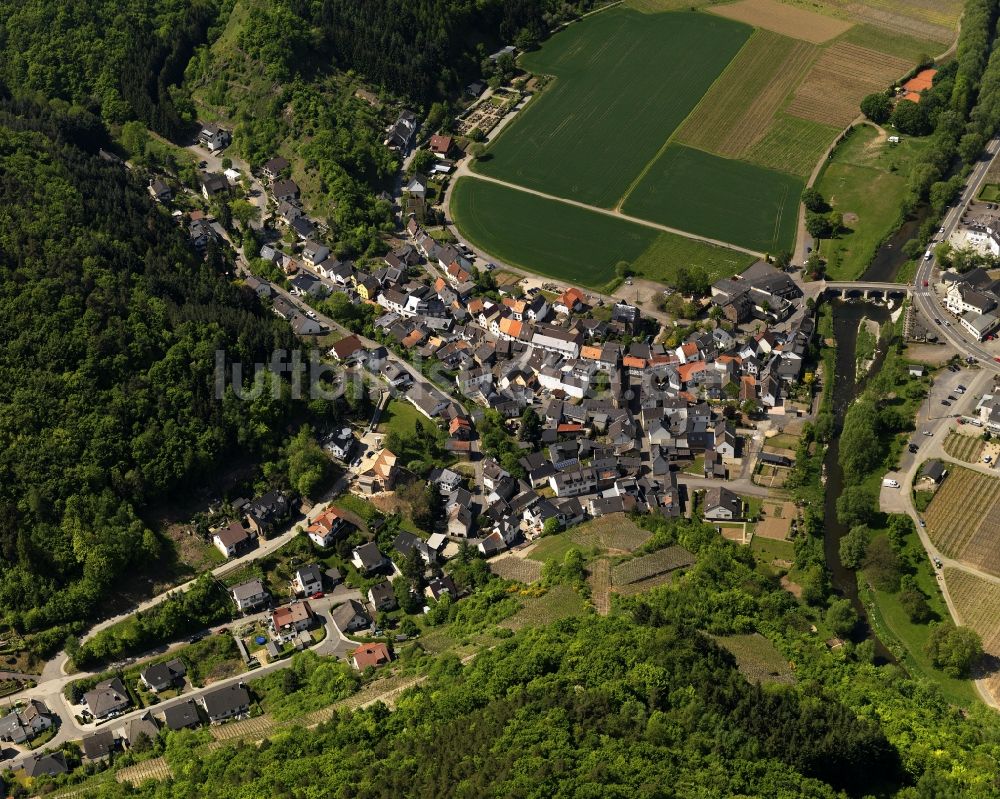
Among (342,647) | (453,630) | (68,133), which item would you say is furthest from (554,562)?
(68,133)

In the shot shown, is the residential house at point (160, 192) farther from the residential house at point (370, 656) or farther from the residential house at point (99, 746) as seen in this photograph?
the residential house at point (99, 746)

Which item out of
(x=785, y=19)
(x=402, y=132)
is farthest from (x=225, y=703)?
(x=785, y=19)

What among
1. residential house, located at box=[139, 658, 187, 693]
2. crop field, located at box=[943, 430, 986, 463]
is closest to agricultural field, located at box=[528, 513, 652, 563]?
residential house, located at box=[139, 658, 187, 693]

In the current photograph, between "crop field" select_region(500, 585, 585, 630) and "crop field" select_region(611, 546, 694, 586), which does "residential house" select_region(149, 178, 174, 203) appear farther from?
"crop field" select_region(611, 546, 694, 586)

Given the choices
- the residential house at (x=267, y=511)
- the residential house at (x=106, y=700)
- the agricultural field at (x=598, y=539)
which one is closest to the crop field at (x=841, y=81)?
the agricultural field at (x=598, y=539)

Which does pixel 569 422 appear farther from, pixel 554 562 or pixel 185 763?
pixel 185 763

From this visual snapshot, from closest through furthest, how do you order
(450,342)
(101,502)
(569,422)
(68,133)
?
(101,502)
(569,422)
(450,342)
(68,133)
